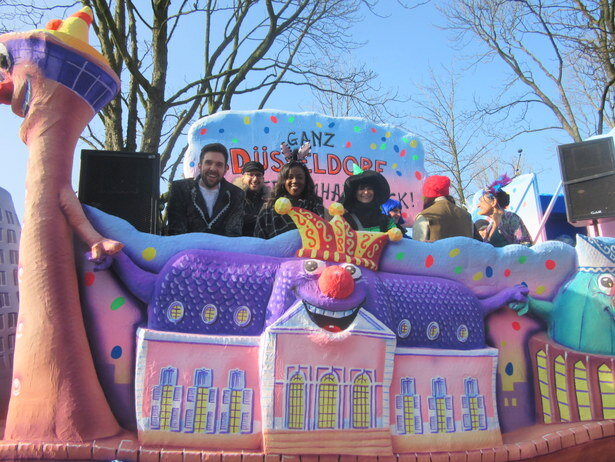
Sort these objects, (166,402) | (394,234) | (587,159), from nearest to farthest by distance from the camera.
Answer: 1. (166,402)
2. (394,234)
3. (587,159)

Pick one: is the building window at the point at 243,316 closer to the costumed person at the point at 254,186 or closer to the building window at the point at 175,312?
the building window at the point at 175,312

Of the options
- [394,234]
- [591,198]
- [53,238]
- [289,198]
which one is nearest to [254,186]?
[289,198]

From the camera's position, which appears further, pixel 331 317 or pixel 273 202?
pixel 273 202

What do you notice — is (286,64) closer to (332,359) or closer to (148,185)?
(148,185)

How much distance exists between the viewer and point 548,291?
357 centimetres

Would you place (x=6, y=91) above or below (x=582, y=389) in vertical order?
above

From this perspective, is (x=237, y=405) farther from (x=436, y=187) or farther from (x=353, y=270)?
(x=436, y=187)

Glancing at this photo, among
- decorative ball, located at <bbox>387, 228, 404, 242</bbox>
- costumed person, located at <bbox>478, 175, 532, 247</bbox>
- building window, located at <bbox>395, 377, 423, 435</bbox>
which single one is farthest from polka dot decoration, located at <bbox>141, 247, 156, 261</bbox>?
costumed person, located at <bbox>478, 175, 532, 247</bbox>

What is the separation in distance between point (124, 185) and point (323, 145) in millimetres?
2272

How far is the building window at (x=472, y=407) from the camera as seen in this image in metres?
3.07

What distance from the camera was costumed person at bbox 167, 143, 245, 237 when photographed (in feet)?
11.2

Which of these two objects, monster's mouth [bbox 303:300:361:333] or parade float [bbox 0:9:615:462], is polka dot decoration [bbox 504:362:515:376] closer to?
parade float [bbox 0:9:615:462]

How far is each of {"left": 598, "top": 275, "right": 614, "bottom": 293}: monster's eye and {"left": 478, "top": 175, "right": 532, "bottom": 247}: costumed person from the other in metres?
1.25

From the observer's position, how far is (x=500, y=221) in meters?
4.82
